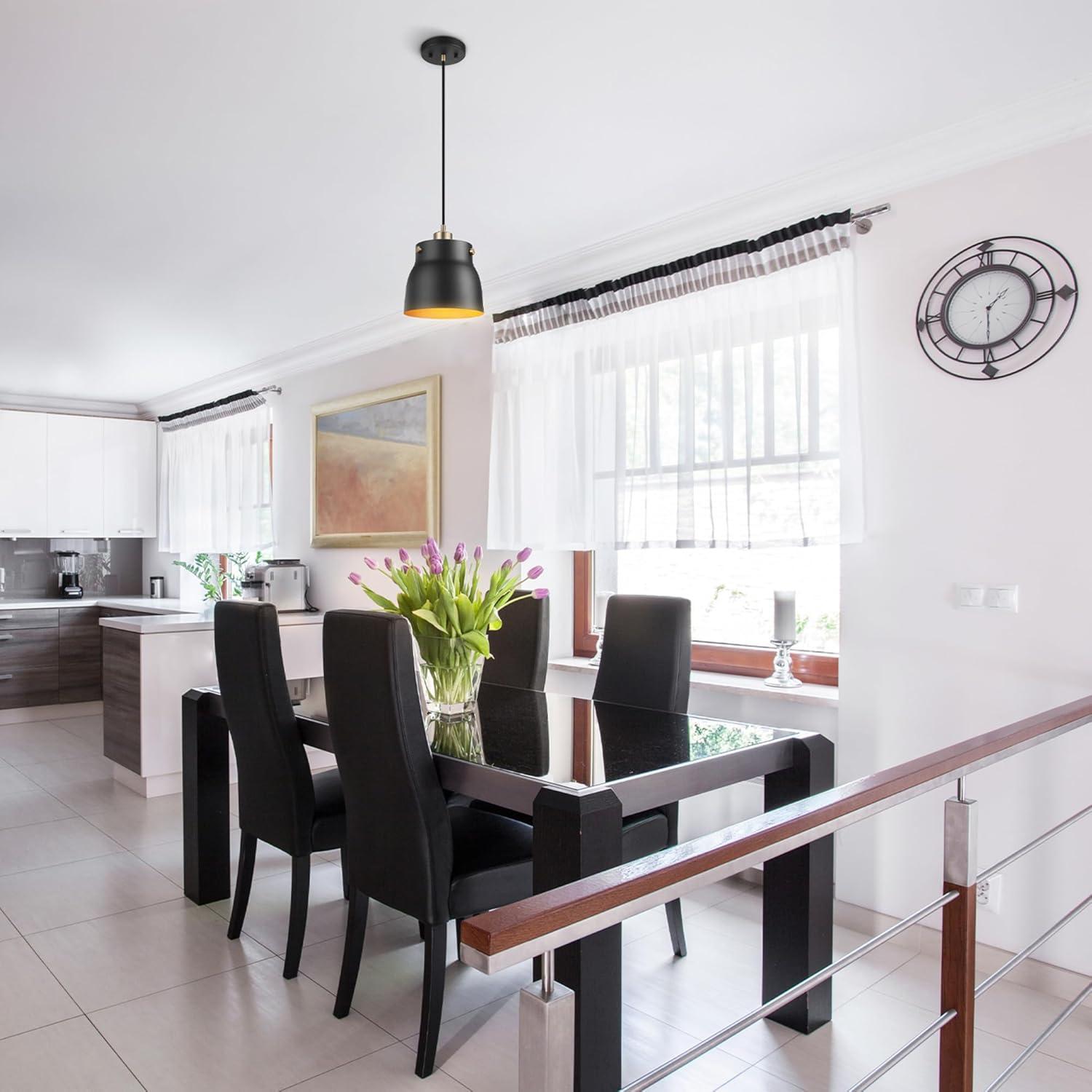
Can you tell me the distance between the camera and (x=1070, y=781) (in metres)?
2.53

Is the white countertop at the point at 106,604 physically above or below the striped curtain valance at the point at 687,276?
below

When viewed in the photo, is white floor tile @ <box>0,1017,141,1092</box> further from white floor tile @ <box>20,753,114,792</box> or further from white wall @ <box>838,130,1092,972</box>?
white floor tile @ <box>20,753,114,792</box>

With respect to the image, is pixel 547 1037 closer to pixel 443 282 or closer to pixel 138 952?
pixel 443 282

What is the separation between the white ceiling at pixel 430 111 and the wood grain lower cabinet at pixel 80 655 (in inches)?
129

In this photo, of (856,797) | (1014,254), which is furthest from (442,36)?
(856,797)

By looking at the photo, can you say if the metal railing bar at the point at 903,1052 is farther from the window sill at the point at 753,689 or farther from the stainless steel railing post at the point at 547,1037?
the window sill at the point at 753,689

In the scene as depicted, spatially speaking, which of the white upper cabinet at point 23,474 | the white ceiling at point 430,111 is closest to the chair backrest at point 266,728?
the white ceiling at point 430,111

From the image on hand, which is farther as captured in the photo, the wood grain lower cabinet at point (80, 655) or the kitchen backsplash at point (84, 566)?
the kitchen backsplash at point (84, 566)

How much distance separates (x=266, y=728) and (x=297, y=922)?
56cm

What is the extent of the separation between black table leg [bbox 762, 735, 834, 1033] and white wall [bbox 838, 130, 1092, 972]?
2.01 ft

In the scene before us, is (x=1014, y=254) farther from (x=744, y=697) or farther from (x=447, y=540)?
(x=447, y=540)

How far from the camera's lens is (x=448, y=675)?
2.58 m

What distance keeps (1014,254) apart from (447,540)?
290 centimetres

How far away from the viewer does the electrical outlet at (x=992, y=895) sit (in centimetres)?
267
